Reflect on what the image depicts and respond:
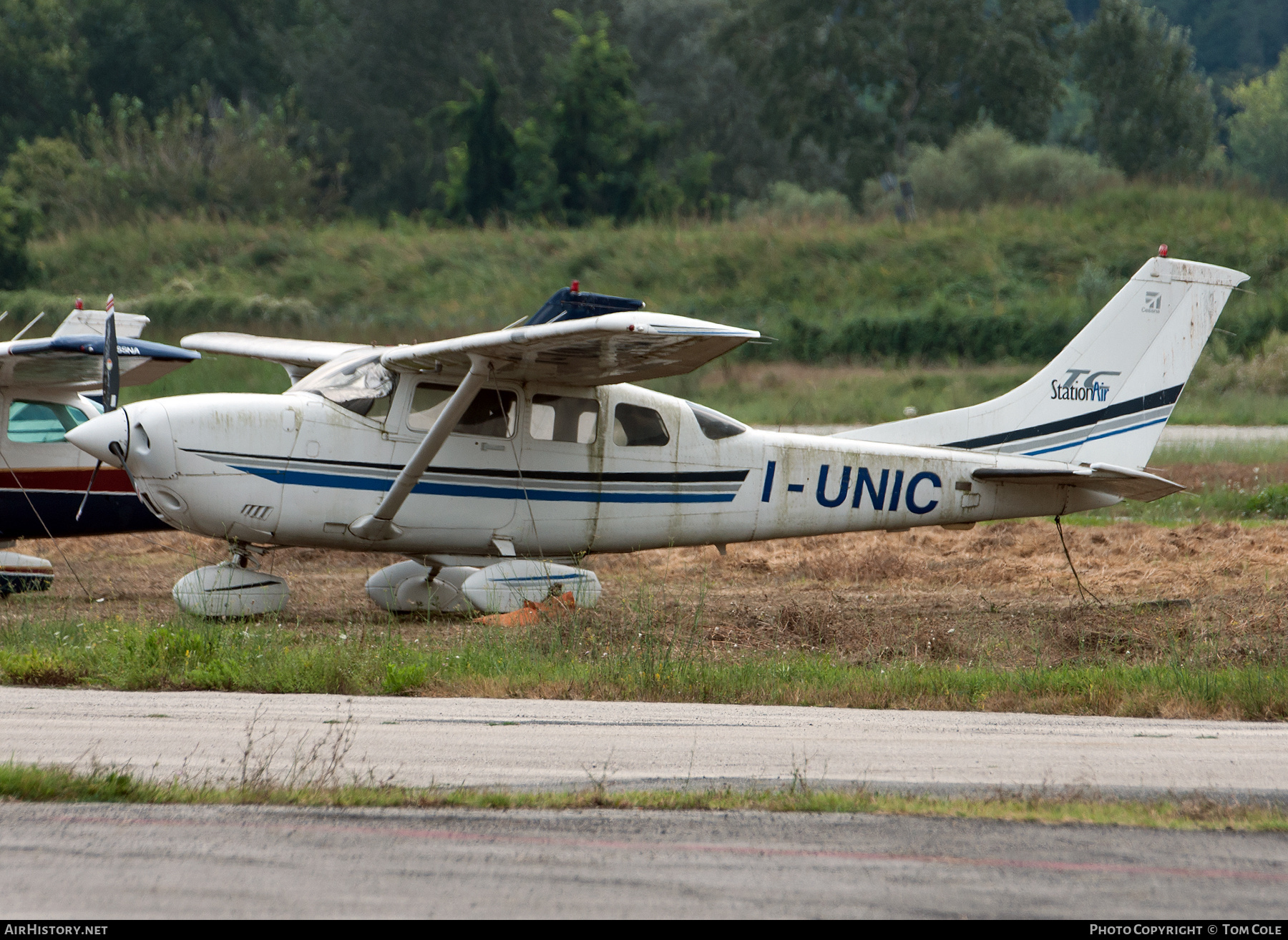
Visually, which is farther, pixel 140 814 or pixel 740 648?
pixel 740 648

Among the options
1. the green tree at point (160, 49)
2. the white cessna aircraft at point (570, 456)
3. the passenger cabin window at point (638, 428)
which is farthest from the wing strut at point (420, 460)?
the green tree at point (160, 49)

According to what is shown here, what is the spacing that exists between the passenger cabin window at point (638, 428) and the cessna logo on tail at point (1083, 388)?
3.70 meters

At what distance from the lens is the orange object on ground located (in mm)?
10492

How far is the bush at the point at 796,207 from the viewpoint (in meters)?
44.4

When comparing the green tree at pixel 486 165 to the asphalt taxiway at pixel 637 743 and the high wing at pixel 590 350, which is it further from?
the asphalt taxiway at pixel 637 743

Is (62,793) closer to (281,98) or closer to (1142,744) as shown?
(1142,744)

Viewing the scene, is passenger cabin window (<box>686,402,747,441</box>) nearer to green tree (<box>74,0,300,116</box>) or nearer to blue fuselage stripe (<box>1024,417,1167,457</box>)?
blue fuselage stripe (<box>1024,417,1167,457</box>)

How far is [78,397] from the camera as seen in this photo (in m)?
13.3

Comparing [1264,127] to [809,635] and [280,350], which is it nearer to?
[280,350]

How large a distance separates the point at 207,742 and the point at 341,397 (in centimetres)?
534

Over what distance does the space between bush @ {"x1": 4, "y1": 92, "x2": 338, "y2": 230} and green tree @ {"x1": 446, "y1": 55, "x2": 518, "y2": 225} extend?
6294 mm
